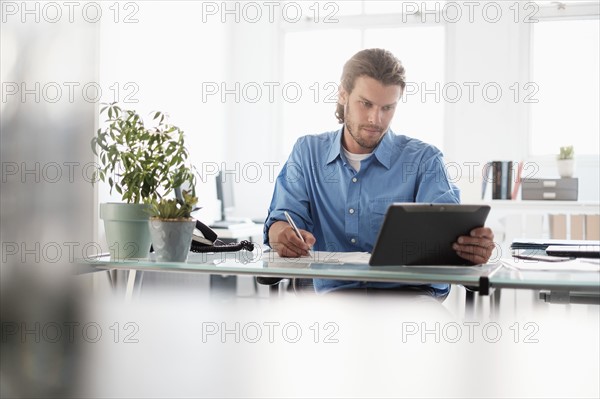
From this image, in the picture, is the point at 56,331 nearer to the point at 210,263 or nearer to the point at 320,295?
the point at 210,263

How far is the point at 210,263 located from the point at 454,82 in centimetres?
482

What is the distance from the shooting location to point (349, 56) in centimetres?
617

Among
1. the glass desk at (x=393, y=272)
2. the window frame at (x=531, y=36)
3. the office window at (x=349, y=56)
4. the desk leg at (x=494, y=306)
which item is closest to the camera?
the glass desk at (x=393, y=272)

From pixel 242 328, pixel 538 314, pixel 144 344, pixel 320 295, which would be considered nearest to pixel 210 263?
pixel 144 344

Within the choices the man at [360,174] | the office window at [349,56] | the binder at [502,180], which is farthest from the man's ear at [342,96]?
the office window at [349,56]

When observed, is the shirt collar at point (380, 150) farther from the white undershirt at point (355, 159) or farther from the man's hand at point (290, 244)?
the man's hand at point (290, 244)

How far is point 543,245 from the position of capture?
1.95 m

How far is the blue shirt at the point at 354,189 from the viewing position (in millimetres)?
2160

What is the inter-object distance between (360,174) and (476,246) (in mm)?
777

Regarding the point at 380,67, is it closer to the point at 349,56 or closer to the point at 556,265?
the point at 556,265

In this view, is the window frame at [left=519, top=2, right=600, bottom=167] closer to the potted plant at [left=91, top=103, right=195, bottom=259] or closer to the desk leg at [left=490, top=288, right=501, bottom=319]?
the desk leg at [left=490, top=288, right=501, bottom=319]

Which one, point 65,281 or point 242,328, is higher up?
point 65,281

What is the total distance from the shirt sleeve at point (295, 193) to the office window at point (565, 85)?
4.00 metres

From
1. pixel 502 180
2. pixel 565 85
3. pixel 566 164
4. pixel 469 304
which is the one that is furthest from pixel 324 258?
pixel 565 85
